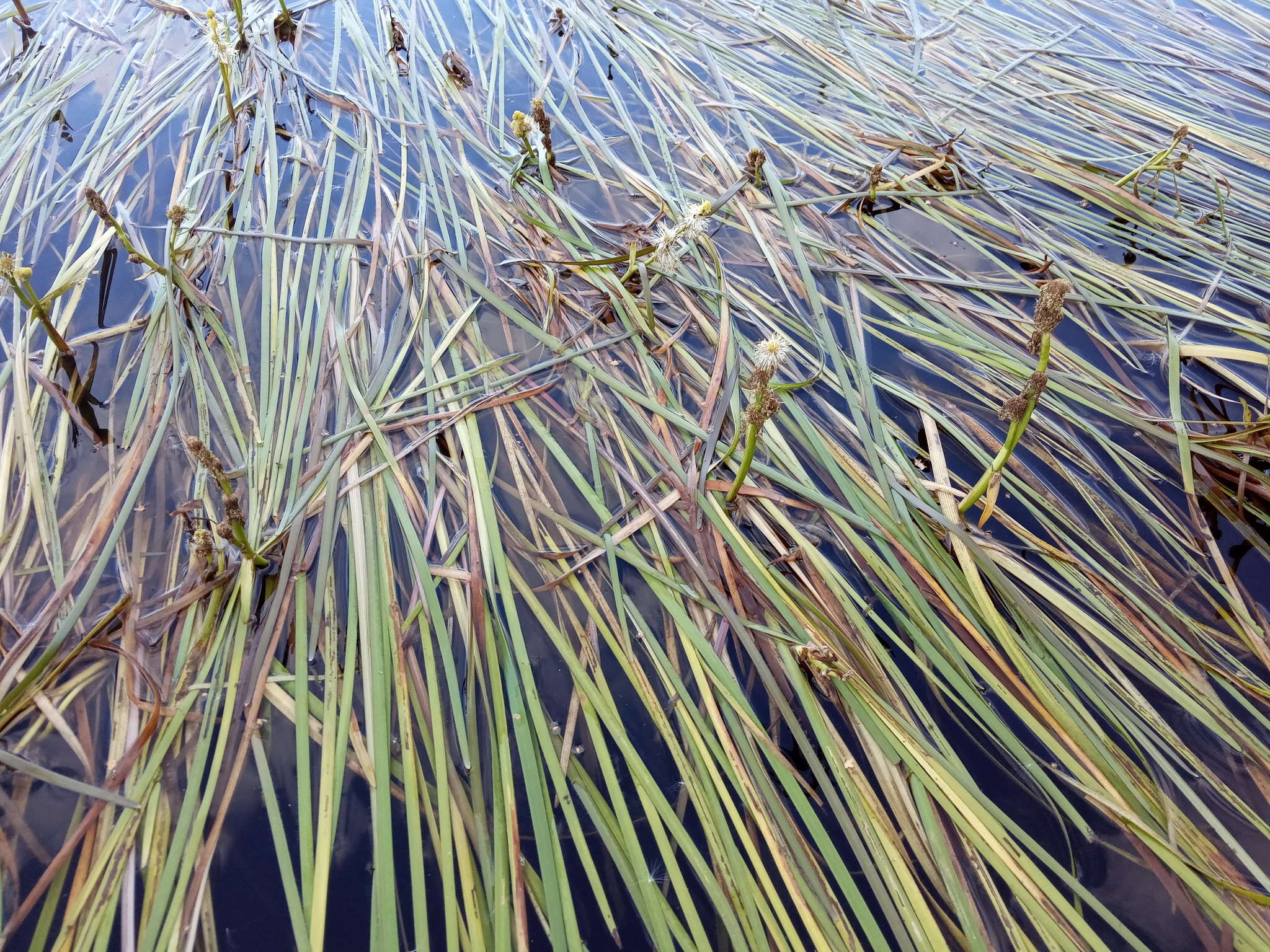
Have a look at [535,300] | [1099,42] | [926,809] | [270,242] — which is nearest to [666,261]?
[535,300]

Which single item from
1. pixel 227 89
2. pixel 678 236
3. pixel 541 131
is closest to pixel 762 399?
pixel 678 236

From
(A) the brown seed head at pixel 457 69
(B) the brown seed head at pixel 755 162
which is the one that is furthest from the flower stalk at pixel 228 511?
(A) the brown seed head at pixel 457 69

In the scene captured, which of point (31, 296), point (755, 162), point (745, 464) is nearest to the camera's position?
point (745, 464)

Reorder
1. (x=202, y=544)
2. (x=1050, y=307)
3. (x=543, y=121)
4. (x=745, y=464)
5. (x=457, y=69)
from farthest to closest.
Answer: (x=457, y=69)
(x=543, y=121)
(x=745, y=464)
(x=202, y=544)
(x=1050, y=307)

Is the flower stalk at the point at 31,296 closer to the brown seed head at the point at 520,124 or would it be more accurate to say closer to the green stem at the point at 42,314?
the green stem at the point at 42,314

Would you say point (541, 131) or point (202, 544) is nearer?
point (202, 544)

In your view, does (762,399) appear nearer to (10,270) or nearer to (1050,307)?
(1050,307)

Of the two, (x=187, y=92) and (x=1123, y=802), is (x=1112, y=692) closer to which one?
(x=1123, y=802)

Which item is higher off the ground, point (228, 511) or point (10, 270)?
point (10, 270)
